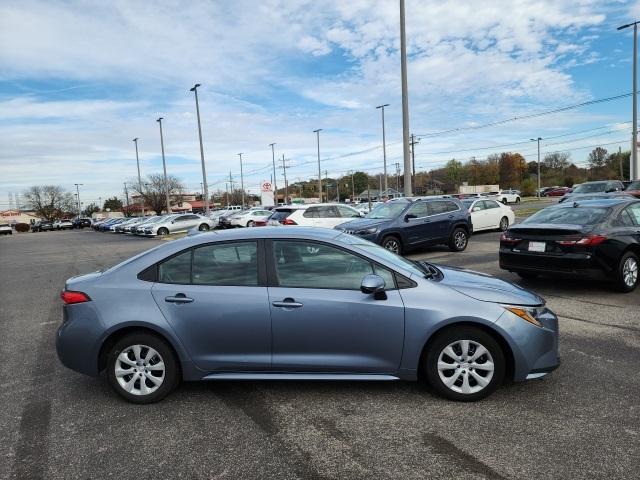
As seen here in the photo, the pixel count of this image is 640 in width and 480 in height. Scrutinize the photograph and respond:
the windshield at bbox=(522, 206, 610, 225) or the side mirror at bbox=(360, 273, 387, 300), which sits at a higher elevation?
the windshield at bbox=(522, 206, 610, 225)

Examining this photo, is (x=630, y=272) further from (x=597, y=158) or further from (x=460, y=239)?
(x=597, y=158)

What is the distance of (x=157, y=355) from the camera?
159 inches

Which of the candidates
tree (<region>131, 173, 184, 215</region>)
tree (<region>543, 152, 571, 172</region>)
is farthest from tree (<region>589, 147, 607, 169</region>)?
tree (<region>131, 173, 184, 215</region>)

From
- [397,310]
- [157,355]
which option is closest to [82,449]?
[157,355]

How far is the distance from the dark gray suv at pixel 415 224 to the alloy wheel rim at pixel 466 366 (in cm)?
791

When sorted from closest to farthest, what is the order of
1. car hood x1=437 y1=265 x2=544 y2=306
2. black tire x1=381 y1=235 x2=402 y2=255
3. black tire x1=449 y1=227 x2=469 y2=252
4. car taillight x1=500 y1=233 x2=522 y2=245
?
car hood x1=437 y1=265 x2=544 y2=306, car taillight x1=500 y1=233 x2=522 y2=245, black tire x1=381 y1=235 x2=402 y2=255, black tire x1=449 y1=227 x2=469 y2=252

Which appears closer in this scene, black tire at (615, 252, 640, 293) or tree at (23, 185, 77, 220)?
black tire at (615, 252, 640, 293)

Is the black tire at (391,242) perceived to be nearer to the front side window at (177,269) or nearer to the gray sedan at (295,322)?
the gray sedan at (295,322)

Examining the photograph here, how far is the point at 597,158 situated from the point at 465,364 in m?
113

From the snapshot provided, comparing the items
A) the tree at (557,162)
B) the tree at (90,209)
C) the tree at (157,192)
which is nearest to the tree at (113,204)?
the tree at (90,209)

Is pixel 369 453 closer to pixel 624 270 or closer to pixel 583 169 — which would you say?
pixel 624 270

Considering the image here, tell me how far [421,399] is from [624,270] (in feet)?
16.8

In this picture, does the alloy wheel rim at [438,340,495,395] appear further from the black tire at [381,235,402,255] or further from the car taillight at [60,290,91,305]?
the black tire at [381,235,402,255]

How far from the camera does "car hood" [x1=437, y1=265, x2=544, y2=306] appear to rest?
389 centimetres
